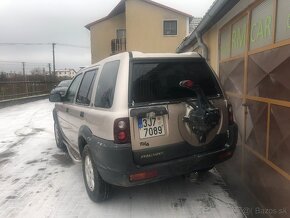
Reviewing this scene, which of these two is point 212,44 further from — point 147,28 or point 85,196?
point 147,28

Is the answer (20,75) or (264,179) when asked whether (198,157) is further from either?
Result: (20,75)

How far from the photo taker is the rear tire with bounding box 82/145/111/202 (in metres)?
3.80

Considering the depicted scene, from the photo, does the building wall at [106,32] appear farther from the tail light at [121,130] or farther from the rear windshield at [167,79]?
the tail light at [121,130]

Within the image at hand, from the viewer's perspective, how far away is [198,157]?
364 centimetres

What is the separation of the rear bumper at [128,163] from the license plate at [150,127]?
8.7 inches

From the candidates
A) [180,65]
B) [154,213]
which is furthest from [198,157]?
[180,65]

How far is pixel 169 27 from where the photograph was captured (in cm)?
2508

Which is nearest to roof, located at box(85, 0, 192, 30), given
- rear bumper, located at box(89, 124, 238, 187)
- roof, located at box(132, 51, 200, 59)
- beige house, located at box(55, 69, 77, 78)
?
beige house, located at box(55, 69, 77, 78)

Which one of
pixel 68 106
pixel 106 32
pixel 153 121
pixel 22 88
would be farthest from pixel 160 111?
pixel 106 32

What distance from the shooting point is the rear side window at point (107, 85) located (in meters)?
3.49

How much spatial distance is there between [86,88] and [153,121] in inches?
61.1

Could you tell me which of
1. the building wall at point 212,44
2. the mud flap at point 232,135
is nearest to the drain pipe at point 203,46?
the building wall at point 212,44

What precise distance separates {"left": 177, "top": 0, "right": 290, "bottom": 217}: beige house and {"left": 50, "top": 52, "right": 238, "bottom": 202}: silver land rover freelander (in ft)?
1.70

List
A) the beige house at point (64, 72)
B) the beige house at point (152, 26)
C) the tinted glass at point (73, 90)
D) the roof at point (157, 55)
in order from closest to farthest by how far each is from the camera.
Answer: the roof at point (157, 55) → the tinted glass at point (73, 90) → the beige house at point (152, 26) → the beige house at point (64, 72)
